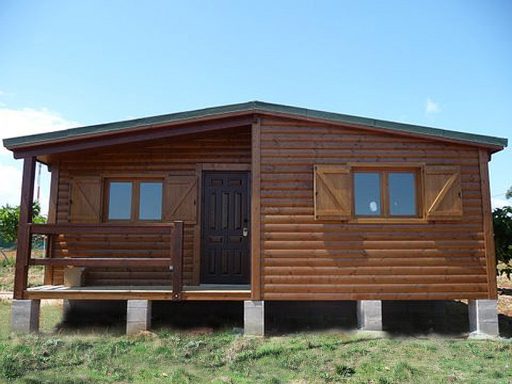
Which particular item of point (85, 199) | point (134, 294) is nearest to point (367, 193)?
point (134, 294)

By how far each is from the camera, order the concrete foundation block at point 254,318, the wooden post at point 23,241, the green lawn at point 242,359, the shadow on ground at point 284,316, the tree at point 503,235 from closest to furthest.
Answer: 1. the green lawn at point 242,359
2. the concrete foundation block at point 254,318
3. the wooden post at point 23,241
4. the shadow on ground at point 284,316
5. the tree at point 503,235

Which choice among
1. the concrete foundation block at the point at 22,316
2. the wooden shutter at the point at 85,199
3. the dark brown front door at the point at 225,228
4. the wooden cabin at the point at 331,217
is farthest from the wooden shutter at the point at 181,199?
the concrete foundation block at the point at 22,316

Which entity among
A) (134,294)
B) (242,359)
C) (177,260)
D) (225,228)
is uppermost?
(225,228)

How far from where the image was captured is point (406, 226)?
6508 mm

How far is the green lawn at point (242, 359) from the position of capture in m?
4.37

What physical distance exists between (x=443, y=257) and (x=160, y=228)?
175 inches

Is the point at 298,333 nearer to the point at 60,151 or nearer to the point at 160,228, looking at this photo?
the point at 160,228

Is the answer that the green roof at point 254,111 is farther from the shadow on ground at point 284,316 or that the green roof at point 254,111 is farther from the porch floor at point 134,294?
the shadow on ground at point 284,316

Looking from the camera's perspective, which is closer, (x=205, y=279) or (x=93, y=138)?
(x=93, y=138)

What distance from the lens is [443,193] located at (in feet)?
21.2

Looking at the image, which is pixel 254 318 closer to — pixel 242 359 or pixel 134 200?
pixel 242 359

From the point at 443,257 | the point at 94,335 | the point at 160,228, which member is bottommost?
the point at 94,335

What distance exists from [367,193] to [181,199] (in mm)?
3265

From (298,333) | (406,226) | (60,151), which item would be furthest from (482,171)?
(60,151)
